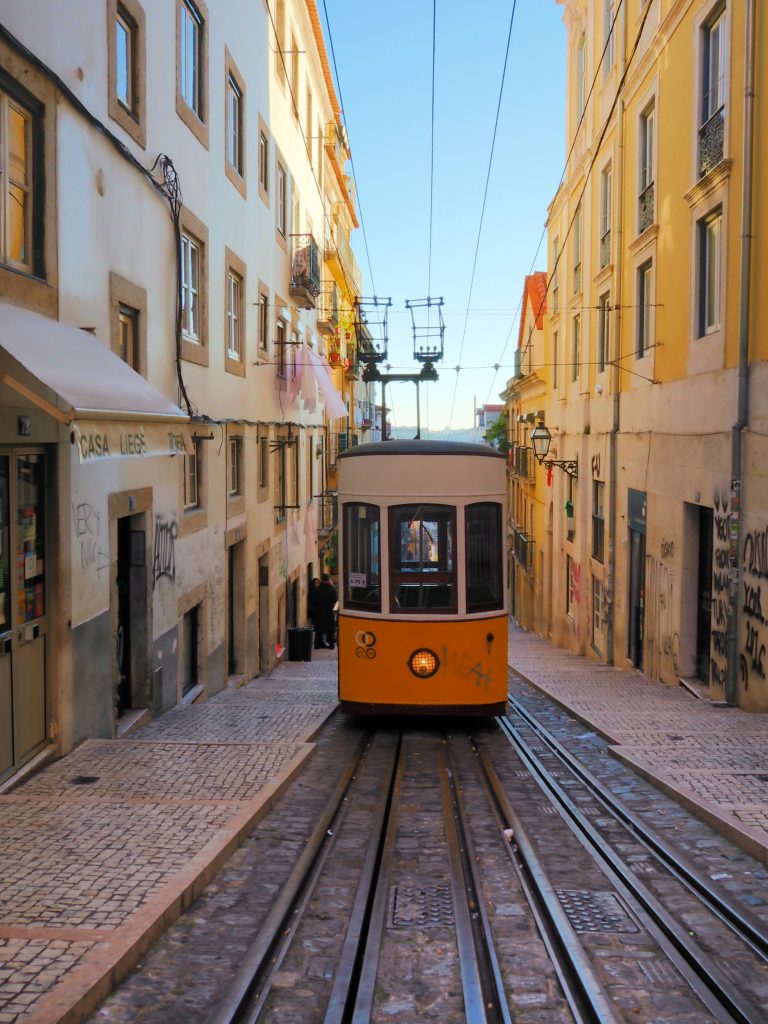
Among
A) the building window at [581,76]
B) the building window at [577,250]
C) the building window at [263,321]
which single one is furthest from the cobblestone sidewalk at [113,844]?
the building window at [581,76]

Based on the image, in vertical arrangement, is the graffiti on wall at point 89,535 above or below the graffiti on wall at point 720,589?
above

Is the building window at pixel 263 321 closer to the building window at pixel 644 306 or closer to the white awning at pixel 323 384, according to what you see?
the white awning at pixel 323 384

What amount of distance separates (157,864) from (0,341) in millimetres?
3251

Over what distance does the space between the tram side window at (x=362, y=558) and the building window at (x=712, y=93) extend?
668 centimetres

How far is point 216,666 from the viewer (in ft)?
45.9

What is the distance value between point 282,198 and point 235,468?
312 inches

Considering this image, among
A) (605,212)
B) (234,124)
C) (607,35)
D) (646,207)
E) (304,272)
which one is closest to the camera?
(234,124)

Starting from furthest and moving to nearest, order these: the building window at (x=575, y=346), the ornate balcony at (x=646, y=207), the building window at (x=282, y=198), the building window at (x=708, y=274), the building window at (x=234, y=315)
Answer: the building window at (x=575, y=346)
the building window at (x=282, y=198)
the ornate balcony at (x=646, y=207)
the building window at (x=234, y=315)
the building window at (x=708, y=274)

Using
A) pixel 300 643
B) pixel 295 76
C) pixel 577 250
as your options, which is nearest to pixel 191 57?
pixel 295 76

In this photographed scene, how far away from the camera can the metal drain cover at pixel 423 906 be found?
5.07 metres

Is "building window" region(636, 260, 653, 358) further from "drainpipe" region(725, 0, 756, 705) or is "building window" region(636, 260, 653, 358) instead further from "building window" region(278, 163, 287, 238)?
"building window" region(278, 163, 287, 238)

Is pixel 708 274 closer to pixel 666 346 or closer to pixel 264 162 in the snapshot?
pixel 666 346

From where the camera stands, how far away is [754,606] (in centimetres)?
1101

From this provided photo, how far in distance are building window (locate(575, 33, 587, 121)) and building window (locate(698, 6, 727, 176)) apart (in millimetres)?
9778
